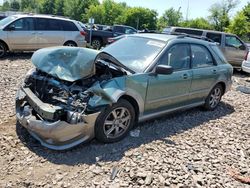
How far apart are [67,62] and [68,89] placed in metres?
0.54

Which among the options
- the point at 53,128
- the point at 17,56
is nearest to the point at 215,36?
the point at 17,56

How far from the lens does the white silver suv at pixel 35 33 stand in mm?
11367

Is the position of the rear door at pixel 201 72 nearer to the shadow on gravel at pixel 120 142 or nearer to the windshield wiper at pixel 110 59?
the shadow on gravel at pixel 120 142

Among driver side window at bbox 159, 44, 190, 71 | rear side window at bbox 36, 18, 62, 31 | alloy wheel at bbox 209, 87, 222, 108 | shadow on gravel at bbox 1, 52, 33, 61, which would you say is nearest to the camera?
driver side window at bbox 159, 44, 190, 71

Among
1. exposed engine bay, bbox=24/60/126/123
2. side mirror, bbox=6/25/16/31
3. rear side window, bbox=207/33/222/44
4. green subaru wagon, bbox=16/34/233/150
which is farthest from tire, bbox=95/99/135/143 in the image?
rear side window, bbox=207/33/222/44

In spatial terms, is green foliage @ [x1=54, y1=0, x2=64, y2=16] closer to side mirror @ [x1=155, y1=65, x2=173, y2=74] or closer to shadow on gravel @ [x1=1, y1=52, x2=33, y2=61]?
shadow on gravel @ [x1=1, y1=52, x2=33, y2=61]

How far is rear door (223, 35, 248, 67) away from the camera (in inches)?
545

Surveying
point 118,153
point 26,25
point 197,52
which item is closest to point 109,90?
point 118,153

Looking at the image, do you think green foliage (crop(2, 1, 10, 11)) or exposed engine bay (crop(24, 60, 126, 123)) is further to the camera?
green foliage (crop(2, 1, 10, 11))

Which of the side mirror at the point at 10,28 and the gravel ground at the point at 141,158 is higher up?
the side mirror at the point at 10,28

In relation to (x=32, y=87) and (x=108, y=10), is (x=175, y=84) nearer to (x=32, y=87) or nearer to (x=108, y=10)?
(x=32, y=87)

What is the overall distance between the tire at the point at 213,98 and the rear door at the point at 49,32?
777 cm

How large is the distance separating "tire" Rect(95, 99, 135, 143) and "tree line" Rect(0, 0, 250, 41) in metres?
44.6

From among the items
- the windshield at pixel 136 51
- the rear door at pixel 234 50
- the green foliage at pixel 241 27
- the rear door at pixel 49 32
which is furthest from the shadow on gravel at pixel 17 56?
the green foliage at pixel 241 27
